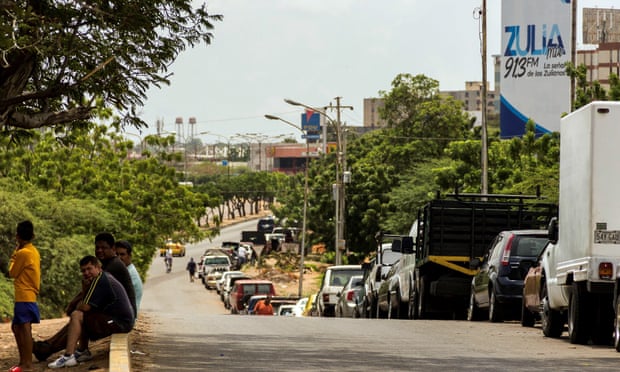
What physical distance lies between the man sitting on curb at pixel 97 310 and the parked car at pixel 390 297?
1443 centimetres

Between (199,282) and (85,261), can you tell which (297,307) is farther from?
(199,282)

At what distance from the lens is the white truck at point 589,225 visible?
54.3 feet

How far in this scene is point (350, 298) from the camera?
3347 centimetres

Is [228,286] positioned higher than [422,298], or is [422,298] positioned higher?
[422,298]

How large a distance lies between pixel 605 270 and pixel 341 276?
67.0 ft

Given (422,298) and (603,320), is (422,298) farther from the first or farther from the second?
(603,320)

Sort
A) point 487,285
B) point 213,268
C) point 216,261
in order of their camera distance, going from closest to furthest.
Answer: point 487,285 → point 213,268 → point 216,261

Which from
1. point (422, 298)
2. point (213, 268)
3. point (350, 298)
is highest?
point (422, 298)

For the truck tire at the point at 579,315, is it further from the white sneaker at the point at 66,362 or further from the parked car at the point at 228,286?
the parked car at the point at 228,286

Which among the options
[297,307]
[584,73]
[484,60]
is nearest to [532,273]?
[584,73]

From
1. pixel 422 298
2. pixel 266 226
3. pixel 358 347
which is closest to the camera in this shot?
pixel 358 347

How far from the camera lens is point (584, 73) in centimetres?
3872

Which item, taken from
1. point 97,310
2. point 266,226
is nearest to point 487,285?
point 97,310

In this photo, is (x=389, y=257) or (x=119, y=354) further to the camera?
(x=389, y=257)
